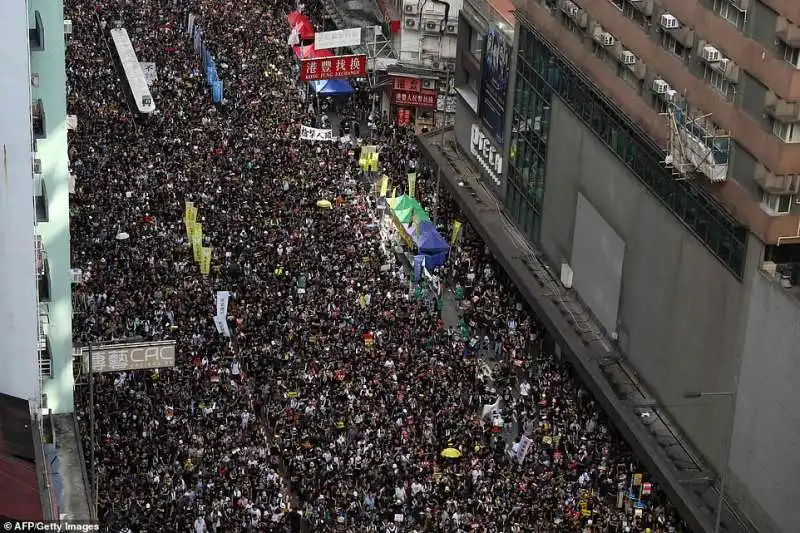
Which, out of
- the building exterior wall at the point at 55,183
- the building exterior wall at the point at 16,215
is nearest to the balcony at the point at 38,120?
the building exterior wall at the point at 55,183

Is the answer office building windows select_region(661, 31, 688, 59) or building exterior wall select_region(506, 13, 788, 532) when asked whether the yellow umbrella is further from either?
office building windows select_region(661, 31, 688, 59)

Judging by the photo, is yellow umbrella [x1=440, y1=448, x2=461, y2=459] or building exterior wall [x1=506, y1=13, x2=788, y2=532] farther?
yellow umbrella [x1=440, y1=448, x2=461, y2=459]

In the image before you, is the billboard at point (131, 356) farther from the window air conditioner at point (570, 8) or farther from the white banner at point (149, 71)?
the white banner at point (149, 71)

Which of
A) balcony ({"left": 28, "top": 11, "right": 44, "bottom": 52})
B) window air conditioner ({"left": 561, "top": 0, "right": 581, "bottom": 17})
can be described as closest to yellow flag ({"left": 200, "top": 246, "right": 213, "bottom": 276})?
window air conditioner ({"left": 561, "top": 0, "right": 581, "bottom": 17})

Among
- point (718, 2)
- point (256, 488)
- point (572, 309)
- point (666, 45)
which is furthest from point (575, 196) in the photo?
point (256, 488)

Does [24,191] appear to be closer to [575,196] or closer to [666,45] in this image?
[666,45]

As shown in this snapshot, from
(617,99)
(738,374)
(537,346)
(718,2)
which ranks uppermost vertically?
(718,2)
